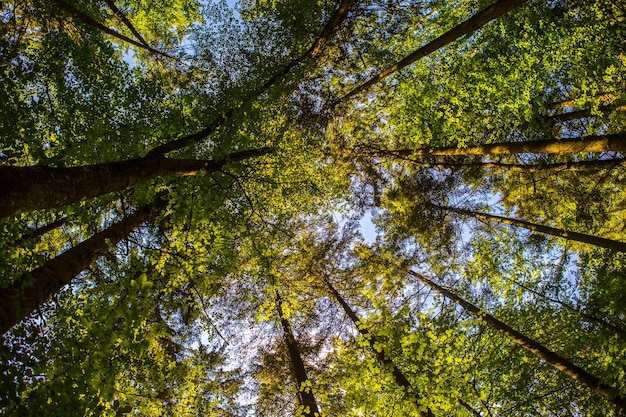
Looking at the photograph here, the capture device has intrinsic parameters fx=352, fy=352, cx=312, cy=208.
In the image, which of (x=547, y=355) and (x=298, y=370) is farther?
(x=298, y=370)

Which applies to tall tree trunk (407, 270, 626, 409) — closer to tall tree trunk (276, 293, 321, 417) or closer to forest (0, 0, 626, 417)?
forest (0, 0, 626, 417)

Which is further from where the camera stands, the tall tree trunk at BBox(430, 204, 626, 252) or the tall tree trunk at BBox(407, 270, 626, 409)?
the tall tree trunk at BBox(430, 204, 626, 252)

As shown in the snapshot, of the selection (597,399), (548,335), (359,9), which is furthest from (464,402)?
(359,9)

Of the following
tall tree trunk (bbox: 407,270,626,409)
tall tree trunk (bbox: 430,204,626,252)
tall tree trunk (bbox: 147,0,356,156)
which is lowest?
tall tree trunk (bbox: 407,270,626,409)

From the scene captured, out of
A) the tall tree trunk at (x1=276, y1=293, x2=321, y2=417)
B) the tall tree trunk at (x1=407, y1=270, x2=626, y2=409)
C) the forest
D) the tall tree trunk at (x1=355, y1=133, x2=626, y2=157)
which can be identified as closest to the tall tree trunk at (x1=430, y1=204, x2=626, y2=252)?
the forest

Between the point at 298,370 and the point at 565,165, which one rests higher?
the point at 565,165

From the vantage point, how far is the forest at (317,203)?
611cm

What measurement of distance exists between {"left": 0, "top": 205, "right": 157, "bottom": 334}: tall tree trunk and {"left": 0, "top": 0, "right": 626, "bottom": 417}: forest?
0.17 ft

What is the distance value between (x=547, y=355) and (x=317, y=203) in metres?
8.61

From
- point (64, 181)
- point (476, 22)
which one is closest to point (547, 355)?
point (476, 22)

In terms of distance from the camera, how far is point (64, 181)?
4254 millimetres

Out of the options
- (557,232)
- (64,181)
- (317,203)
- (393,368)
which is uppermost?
(317,203)

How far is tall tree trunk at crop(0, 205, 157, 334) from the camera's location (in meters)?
4.89

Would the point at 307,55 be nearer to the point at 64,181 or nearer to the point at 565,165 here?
the point at 565,165
